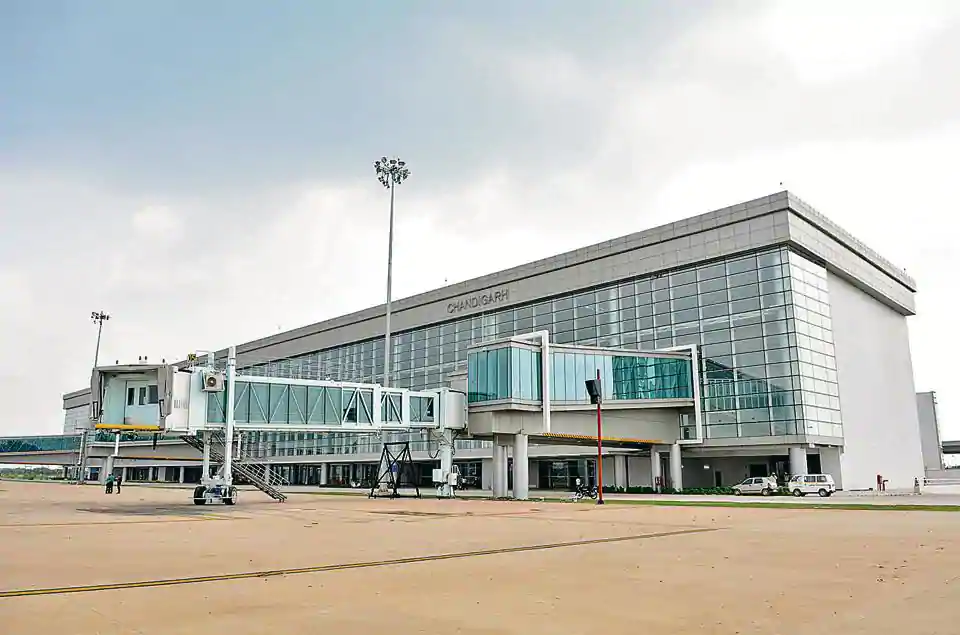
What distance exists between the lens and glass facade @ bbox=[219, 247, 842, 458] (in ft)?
218

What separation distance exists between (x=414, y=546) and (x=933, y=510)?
2873 centimetres

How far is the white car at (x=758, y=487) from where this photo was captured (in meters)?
60.1

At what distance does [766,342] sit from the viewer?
223 feet

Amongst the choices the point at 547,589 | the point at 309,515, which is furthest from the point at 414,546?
the point at 309,515

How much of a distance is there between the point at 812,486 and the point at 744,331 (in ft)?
54.8

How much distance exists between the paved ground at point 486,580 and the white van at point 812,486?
3366cm

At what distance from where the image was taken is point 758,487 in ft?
203

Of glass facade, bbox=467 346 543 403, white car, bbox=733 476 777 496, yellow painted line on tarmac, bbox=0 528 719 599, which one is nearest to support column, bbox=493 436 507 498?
glass facade, bbox=467 346 543 403

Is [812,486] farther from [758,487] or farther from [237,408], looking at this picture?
[237,408]

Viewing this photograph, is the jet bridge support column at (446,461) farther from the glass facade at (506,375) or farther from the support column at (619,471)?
the support column at (619,471)

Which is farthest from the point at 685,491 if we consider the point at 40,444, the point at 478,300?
the point at 40,444

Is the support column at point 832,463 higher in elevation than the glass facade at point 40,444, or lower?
lower

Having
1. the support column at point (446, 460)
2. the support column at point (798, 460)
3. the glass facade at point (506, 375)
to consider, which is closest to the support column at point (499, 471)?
the support column at point (446, 460)

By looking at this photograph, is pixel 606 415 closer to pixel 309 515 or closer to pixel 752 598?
pixel 309 515
